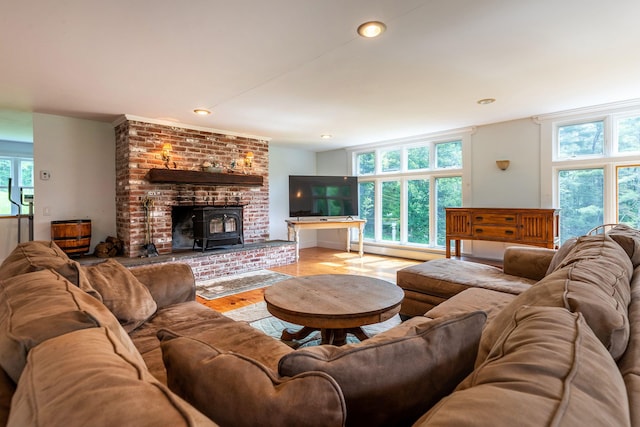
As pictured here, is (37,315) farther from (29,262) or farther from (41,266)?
(29,262)

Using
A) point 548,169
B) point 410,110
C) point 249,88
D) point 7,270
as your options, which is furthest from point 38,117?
point 548,169

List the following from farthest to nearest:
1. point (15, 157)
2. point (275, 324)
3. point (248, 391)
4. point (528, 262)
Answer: point (15, 157), point (275, 324), point (528, 262), point (248, 391)

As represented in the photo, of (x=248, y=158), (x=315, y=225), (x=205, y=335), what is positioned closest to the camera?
(x=205, y=335)

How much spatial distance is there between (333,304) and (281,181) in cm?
526

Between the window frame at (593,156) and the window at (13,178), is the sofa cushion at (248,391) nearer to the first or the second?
the window frame at (593,156)

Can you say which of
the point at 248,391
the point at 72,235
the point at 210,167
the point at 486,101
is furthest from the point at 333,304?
the point at 72,235

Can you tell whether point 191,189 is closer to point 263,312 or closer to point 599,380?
point 263,312

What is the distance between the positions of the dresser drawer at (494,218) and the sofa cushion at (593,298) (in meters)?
2.92

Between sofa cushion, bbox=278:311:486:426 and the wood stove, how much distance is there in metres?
4.41

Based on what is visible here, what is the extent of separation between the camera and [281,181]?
7070mm

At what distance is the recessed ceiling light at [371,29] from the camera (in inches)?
84.2

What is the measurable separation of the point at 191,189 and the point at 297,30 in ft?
11.3

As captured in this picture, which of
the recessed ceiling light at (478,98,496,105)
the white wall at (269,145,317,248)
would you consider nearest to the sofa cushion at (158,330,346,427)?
the recessed ceiling light at (478,98,496,105)

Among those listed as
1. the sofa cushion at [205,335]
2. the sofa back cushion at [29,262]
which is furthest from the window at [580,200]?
the sofa back cushion at [29,262]
